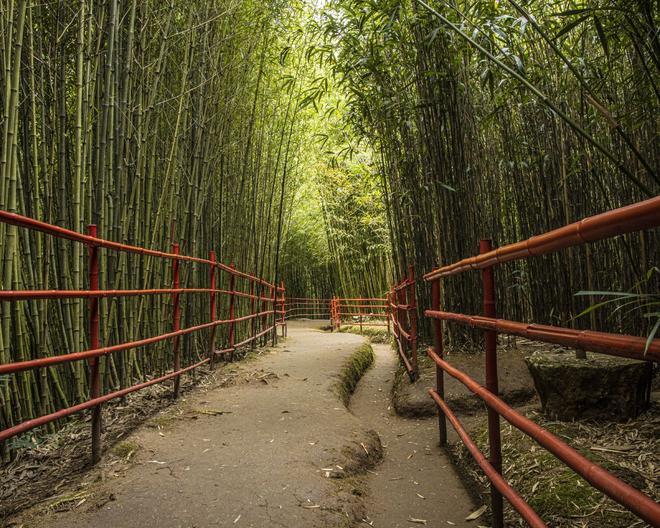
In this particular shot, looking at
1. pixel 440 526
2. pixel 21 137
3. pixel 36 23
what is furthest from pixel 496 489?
pixel 36 23

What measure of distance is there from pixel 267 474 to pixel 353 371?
2.70 meters

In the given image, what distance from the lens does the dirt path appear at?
5.48ft

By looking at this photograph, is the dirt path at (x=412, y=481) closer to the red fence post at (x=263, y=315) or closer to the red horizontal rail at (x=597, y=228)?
the red horizontal rail at (x=597, y=228)

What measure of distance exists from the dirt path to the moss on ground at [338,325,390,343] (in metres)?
5.29

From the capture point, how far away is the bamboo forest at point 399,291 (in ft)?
4.78

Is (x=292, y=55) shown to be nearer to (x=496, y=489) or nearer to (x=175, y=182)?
(x=175, y=182)

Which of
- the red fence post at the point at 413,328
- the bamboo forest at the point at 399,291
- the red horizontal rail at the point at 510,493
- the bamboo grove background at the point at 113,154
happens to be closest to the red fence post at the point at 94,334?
the bamboo forest at the point at 399,291

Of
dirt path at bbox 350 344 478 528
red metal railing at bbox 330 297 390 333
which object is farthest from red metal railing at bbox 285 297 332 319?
dirt path at bbox 350 344 478 528

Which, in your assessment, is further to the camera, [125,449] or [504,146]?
[504,146]

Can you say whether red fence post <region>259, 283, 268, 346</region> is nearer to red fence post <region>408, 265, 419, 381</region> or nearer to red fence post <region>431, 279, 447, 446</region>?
red fence post <region>408, 265, 419, 381</region>

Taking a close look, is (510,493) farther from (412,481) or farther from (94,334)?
(94,334)

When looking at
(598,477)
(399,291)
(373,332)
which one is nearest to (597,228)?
(598,477)

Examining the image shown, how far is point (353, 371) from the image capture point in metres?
4.39

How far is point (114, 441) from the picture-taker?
205 cm
